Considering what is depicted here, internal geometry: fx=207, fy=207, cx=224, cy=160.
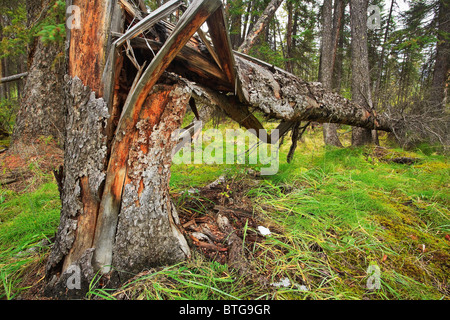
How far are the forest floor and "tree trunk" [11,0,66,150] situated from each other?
1117 mm

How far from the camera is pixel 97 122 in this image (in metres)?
1.29

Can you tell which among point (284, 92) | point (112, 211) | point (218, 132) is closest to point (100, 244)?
point (112, 211)

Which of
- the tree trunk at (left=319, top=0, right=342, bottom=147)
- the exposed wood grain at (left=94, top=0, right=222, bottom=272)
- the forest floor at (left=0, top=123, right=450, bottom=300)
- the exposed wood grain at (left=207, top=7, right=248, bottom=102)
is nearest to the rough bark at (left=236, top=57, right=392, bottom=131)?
the exposed wood grain at (left=207, top=7, right=248, bottom=102)

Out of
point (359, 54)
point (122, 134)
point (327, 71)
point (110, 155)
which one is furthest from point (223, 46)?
point (327, 71)

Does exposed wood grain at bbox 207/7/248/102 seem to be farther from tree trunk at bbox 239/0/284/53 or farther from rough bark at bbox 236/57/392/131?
tree trunk at bbox 239/0/284/53

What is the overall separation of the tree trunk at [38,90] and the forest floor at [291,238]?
1117mm

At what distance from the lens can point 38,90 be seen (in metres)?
3.63

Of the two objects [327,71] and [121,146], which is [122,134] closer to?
[121,146]

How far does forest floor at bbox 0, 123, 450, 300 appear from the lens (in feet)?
4.20

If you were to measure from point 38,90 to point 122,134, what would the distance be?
3.64 m

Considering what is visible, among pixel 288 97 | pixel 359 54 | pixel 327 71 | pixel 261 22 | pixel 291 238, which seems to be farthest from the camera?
pixel 327 71

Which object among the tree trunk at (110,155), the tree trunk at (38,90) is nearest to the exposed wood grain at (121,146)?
the tree trunk at (110,155)

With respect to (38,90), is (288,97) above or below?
below
